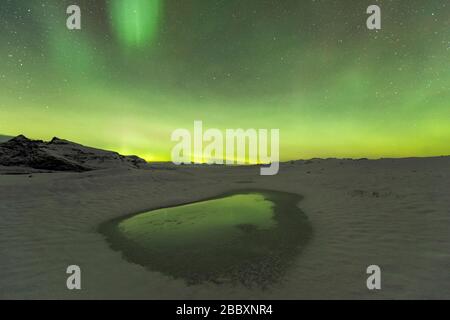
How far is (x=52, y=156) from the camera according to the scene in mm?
27812

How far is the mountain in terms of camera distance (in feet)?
88.9

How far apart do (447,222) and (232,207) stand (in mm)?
7907

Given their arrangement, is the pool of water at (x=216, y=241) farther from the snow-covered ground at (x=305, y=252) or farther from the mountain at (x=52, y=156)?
the mountain at (x=52, y=156)

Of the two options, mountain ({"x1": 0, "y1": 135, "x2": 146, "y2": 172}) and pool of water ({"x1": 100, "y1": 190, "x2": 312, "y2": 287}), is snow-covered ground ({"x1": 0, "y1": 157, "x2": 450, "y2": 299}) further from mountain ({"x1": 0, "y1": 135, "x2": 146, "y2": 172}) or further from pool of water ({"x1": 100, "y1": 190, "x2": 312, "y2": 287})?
mountain ({"x1": 0, "y1": 135, "x2": 146, "y2": 172})

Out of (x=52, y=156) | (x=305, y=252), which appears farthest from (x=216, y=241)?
(x=52, y=156)

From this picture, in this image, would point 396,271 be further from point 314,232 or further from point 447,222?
point 447,222

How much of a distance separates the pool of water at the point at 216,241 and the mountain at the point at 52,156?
921 inches

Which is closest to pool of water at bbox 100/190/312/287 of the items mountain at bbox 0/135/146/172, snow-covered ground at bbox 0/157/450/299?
snow-covered ground at bbox 0/157/450/299

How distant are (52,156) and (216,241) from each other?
29.7m

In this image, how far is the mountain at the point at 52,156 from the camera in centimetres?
2711

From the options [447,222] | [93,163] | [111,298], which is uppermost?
[93,163]

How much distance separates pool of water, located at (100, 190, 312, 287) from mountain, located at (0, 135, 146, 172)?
23.4m

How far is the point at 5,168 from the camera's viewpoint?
25.2 metres
